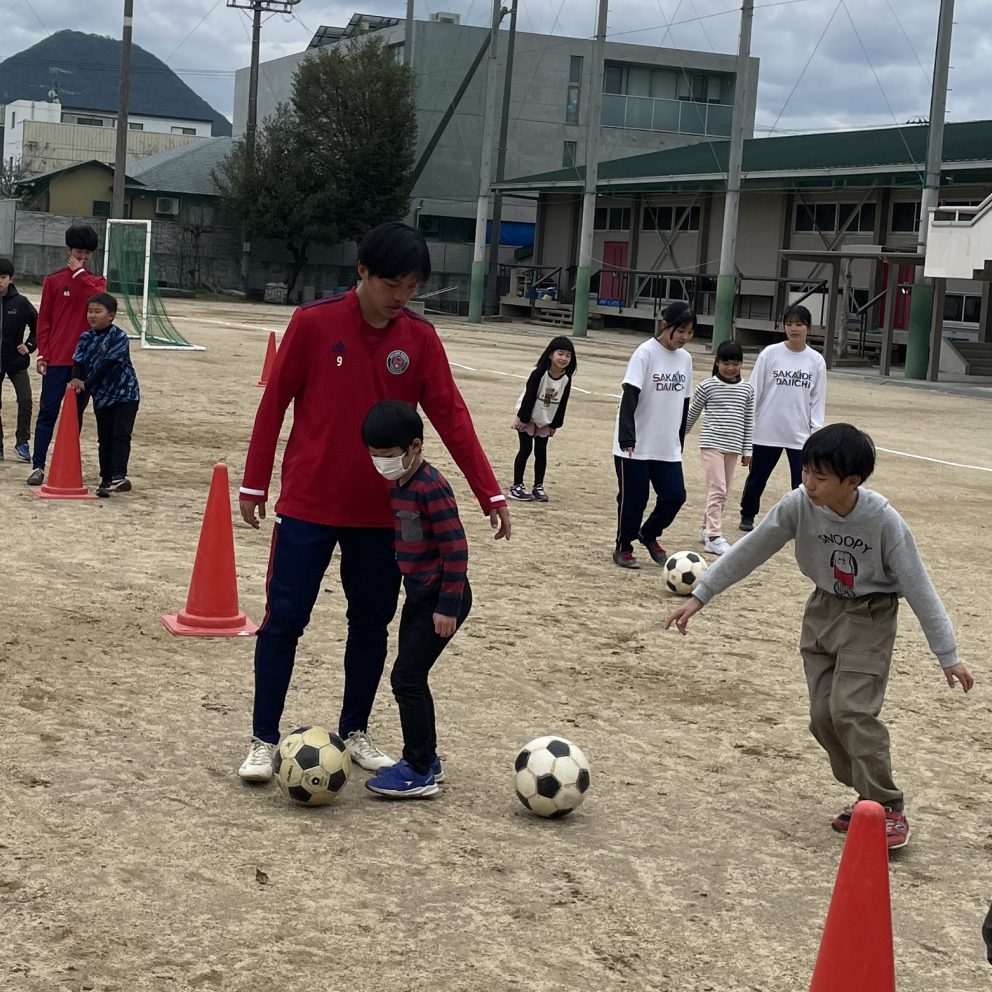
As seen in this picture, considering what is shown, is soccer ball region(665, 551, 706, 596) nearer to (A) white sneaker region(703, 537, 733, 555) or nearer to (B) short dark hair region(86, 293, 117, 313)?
(A) white sneaker region(703, 537, 733, 555)

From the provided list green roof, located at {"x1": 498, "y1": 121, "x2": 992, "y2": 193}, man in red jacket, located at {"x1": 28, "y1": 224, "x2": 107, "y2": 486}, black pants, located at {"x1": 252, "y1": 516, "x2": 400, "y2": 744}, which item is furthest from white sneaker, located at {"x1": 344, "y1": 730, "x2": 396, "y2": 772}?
green roof, located at {"x1": 498, "y1": 121, "x2": 992, "y2": 193}

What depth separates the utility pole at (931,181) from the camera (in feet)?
106

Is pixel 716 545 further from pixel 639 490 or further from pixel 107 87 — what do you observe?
pixel 107 87

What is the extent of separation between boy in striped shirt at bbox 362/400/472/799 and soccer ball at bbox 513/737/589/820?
352 millimetres

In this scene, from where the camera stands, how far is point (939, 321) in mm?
31750

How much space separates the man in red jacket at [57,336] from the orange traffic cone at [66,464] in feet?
1.27

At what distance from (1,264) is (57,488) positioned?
203 centimetres

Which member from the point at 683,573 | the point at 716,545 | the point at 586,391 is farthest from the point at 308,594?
the point at 586,391

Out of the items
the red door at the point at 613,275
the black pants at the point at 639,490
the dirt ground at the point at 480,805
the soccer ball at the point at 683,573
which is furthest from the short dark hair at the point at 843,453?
the red door at the point at 613,275

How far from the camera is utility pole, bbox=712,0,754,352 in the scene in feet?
125

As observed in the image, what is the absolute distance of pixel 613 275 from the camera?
5131cm

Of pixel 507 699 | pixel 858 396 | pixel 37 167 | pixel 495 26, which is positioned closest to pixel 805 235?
pixel 495 26

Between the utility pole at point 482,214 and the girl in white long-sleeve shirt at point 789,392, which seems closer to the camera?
the girl in white long-sleeve shirt at point 789,392

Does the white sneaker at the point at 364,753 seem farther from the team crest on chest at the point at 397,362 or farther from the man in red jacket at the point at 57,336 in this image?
the man in red jacket at the point at 57,336
